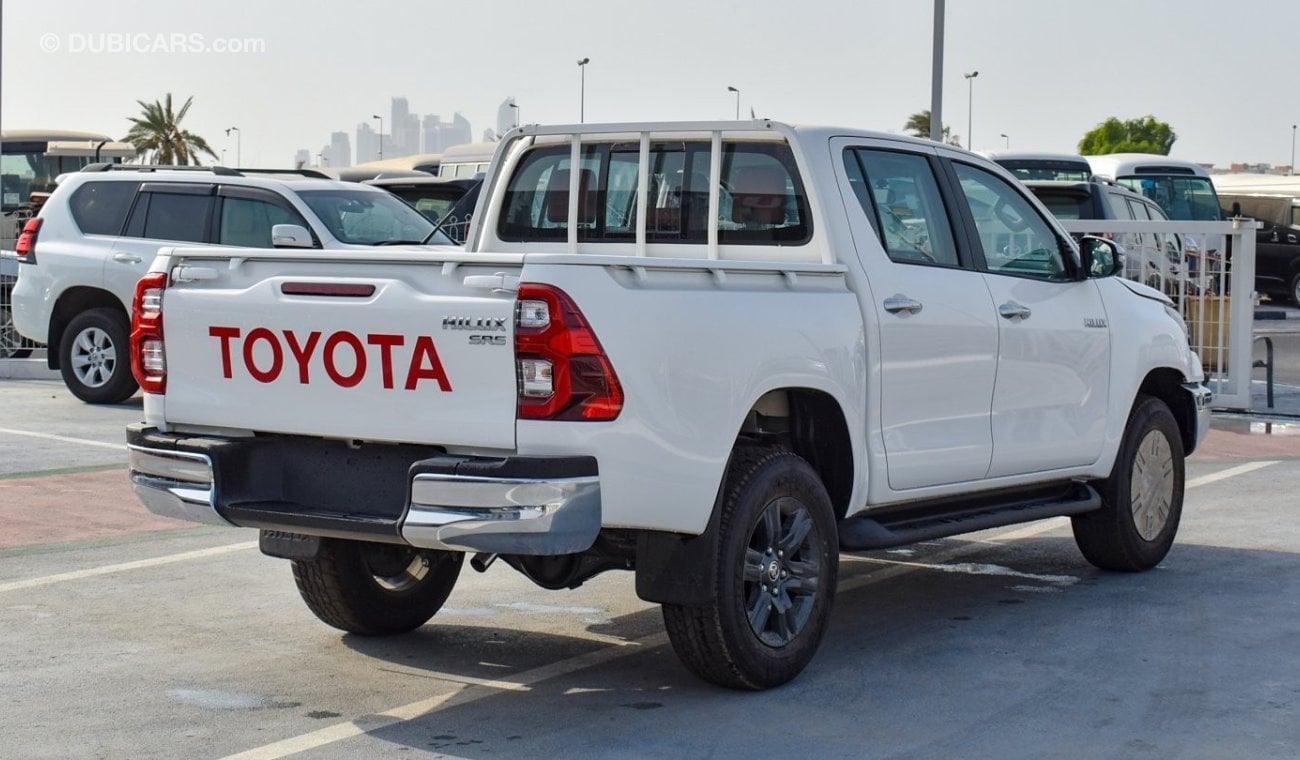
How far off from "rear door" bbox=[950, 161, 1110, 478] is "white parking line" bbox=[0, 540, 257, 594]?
12.7 ft

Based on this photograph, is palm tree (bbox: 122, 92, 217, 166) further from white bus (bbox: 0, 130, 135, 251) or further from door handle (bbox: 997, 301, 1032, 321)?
door handle (bbox: 997, 301, 1032, 321)

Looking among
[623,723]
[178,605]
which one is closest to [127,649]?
[178,605]

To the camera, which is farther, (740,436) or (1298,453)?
(1298,453)

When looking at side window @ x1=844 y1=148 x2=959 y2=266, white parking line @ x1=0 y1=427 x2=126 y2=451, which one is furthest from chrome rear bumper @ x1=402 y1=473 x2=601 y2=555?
white parking line @ x1=0 y1=427 x2=126 y2=451

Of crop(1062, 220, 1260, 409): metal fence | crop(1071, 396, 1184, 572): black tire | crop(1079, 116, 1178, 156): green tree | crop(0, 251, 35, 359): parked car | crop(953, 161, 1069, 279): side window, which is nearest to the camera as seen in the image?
crop(953, 161, 1069, 279): side window

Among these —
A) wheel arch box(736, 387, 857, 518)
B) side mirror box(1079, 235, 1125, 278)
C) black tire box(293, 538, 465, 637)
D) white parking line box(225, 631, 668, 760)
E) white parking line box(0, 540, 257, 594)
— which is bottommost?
white parking line box(225, 631, 668, 760)

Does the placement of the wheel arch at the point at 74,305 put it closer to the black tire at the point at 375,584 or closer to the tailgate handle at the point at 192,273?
the black tire at the point at 375,584

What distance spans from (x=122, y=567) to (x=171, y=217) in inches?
284

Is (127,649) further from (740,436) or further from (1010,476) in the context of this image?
(1010,476)

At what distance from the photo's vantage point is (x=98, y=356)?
15.4 meters

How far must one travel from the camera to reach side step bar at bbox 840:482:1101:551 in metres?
6.77

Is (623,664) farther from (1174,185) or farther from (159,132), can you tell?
(159,132)

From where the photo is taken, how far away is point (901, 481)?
691 cm

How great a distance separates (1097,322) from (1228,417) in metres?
8.06
